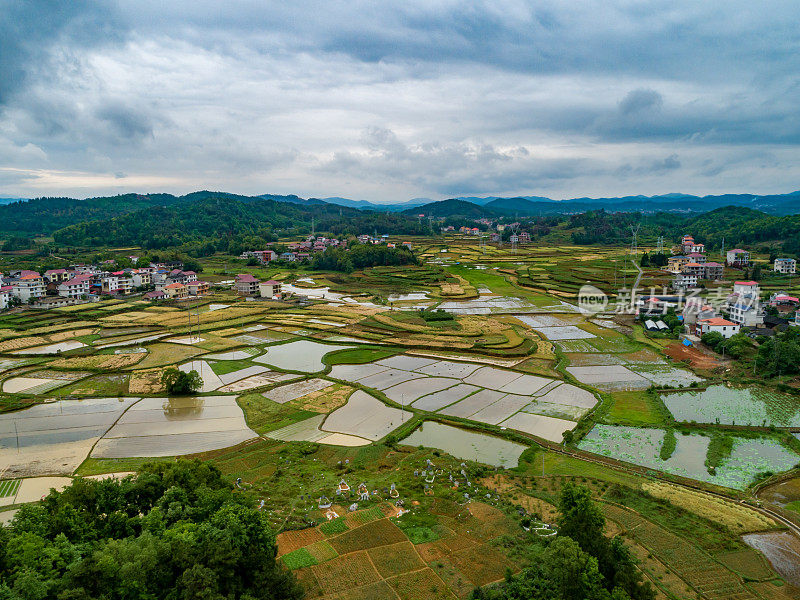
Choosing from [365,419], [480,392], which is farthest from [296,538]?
[480,392]

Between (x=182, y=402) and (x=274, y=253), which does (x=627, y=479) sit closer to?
(x=182, y=402)

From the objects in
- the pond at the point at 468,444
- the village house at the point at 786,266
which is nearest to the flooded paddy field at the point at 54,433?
the pond at the point at 468,444

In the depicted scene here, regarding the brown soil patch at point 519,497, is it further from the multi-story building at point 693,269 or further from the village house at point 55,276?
the village house at point 55,276

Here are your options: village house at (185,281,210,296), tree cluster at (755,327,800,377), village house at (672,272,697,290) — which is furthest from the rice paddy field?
village house at (672,272,697,290)

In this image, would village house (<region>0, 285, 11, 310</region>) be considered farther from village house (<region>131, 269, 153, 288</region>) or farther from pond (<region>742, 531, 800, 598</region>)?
pond (<region>742, 531, 800, 598</region>)

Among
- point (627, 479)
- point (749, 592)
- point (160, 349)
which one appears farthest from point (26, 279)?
point (749, 592)

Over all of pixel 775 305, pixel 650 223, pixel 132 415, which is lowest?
pixel 132 415
